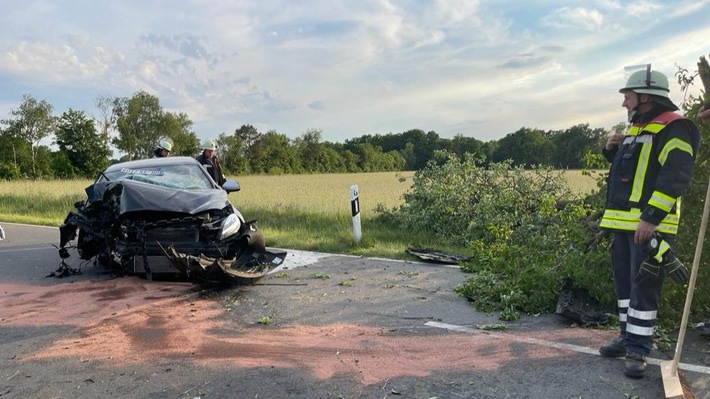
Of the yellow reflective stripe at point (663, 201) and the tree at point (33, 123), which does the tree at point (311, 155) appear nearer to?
the tree at point (33, 123)

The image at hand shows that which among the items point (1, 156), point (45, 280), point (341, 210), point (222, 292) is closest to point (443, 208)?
point (341, 210)

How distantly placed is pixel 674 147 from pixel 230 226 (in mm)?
4719

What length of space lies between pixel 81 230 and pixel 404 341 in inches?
194

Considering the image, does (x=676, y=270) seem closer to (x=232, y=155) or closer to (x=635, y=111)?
(x=635, y=111)

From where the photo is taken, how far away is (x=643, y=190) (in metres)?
3.71

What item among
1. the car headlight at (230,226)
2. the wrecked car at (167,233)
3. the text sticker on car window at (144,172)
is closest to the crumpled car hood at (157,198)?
the wrecked car at (167,233)

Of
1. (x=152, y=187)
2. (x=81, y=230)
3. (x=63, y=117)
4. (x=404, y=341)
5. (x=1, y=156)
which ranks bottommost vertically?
(x=404, y=341)

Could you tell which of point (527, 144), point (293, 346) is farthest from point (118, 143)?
point (293, 346)

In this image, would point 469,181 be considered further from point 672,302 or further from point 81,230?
point 81,230

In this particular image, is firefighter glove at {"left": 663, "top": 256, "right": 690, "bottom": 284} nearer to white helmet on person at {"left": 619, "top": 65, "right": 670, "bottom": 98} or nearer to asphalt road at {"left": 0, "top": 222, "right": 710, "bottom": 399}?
asphalt road at {"left": 0, "top": 222, "right": 710, "bottom": 399}

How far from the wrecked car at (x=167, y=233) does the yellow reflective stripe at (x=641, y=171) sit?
419 cm

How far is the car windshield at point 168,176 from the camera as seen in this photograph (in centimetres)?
716

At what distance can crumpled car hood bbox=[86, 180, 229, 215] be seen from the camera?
20.1 ft

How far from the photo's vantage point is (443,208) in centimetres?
1052
